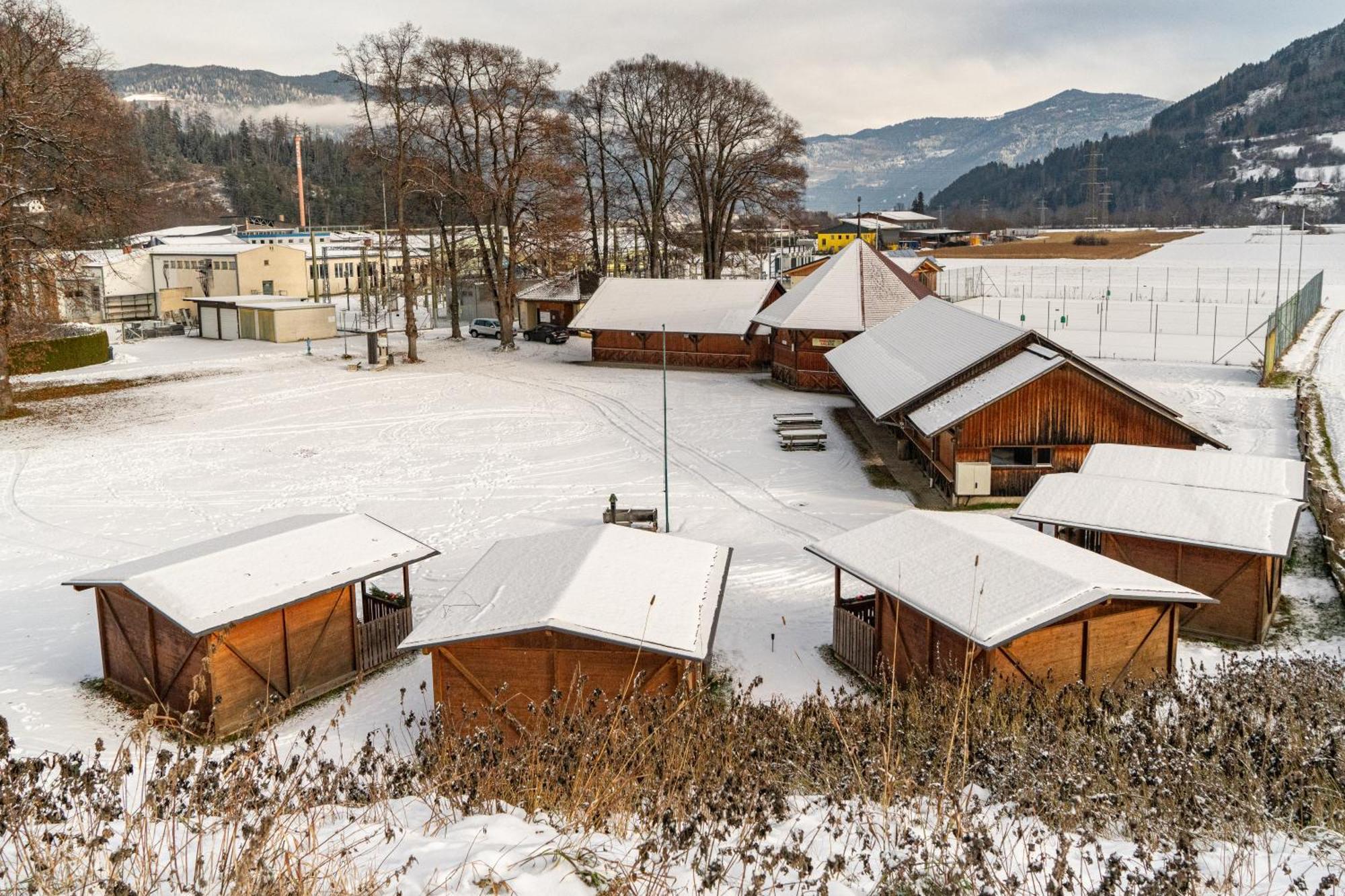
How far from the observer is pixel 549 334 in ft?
169

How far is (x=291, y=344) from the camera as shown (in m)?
49.8

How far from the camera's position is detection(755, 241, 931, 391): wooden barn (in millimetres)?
38375

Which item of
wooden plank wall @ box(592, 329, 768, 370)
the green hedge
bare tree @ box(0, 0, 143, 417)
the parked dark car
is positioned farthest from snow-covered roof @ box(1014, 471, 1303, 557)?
the green hedge

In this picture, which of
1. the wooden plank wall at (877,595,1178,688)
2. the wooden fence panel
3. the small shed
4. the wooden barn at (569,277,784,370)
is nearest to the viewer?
the wooden plank wall at (877,595,1178,688)

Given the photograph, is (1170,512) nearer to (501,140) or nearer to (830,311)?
(830,311)

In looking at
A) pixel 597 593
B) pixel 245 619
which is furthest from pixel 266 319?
pixel 597 593

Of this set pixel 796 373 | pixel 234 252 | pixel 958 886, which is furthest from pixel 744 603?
pixel 234 252

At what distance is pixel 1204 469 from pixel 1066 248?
10251cm

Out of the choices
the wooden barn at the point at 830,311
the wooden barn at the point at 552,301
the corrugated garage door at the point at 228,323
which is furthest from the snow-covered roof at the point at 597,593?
the corrugated garage door at the point at 228,323

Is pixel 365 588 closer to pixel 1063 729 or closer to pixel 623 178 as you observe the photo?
pixel 1063 729

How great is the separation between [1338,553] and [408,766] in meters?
17.3

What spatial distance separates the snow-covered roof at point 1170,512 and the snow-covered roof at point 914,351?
7.20 meters

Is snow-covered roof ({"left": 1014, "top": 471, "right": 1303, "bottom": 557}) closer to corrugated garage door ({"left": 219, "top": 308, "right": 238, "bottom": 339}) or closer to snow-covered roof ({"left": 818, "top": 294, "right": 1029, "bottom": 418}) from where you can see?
snow-covered roof ({"left": 818, "top": 294, "right": 1029, "bottom": 418})

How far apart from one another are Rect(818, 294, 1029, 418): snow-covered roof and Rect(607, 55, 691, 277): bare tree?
24458 mm
